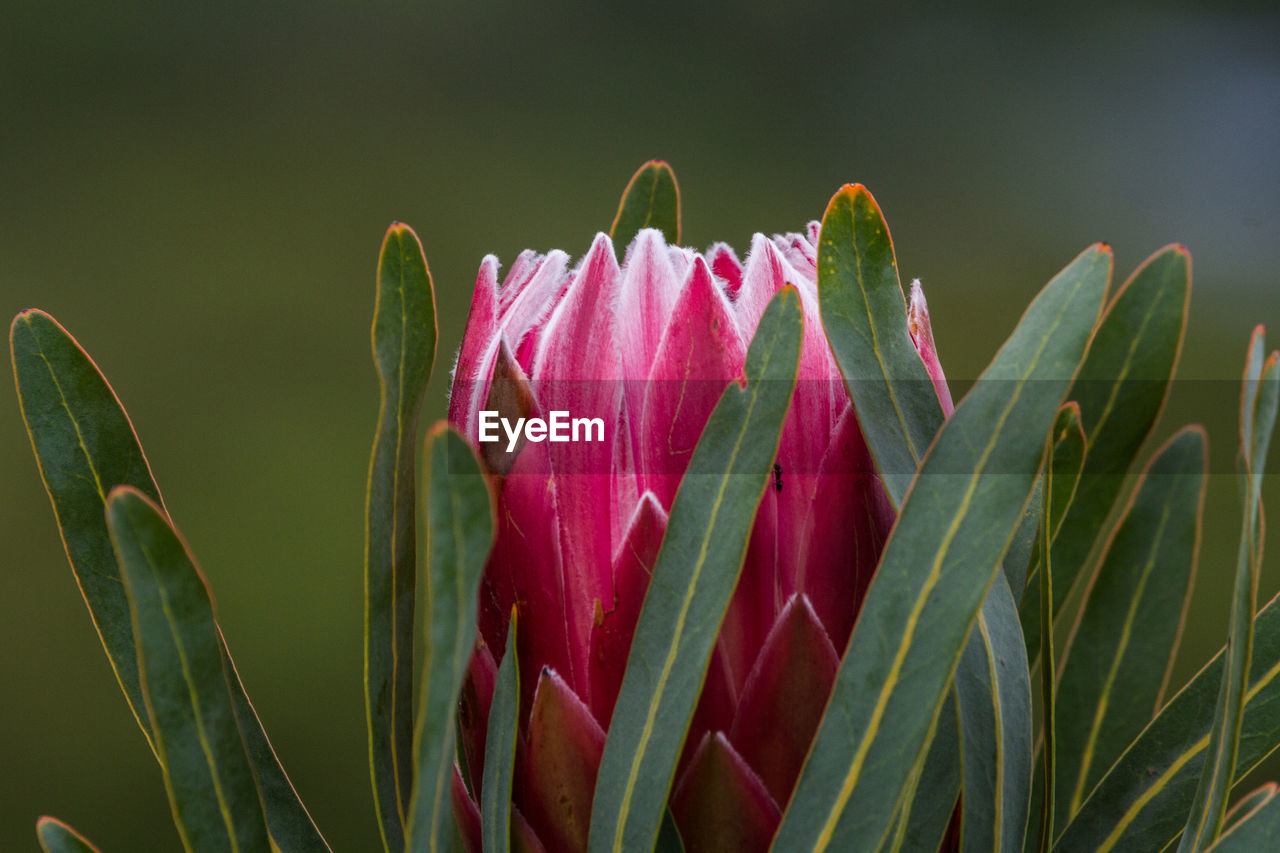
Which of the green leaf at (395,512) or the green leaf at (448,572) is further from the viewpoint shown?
the green leaf at (395,512)

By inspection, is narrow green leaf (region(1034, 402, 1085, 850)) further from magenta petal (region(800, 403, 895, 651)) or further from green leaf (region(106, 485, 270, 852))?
green leaf (region(106, 485, 270, 852))

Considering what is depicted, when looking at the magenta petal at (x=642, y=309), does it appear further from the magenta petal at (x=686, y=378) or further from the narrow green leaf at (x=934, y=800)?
the narrow green leaf at (x=934, y=800)

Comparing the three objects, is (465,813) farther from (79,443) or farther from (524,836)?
(79,443)

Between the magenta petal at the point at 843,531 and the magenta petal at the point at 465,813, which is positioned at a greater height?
the magenta petal at the point at 843,531

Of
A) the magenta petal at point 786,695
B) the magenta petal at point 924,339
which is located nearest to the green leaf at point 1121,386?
the magenta petal at point 924,339

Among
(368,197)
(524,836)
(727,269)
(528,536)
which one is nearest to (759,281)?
(727,269)

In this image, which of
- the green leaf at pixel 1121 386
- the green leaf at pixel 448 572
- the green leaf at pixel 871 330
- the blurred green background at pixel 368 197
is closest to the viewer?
the green leaf at pixel 448 572

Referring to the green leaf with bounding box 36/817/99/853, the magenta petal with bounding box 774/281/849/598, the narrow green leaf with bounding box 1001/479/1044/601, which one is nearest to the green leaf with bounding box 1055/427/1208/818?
the narrow green leaf with bounding box 1001/479/1044/601
